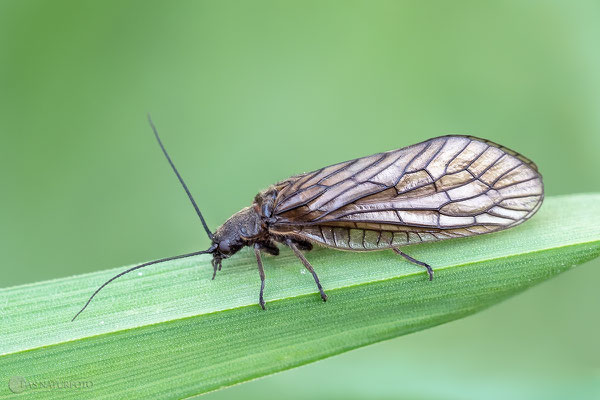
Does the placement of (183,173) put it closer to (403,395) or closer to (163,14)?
(163,14)

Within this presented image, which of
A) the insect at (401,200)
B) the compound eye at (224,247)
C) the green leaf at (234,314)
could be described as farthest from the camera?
the compound eye at (224,247)

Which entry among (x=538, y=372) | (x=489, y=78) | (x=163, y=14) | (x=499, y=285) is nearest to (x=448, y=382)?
(x=538, y=372)

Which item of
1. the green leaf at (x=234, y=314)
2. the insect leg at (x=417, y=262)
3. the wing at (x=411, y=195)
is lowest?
the green leaf at (x=234, y=314)

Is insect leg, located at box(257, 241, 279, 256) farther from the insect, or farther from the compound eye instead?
the compound eye

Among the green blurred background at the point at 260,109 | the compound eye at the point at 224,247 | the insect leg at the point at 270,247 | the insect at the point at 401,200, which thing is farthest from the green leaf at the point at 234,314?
the green blurred background at the point at 260,109

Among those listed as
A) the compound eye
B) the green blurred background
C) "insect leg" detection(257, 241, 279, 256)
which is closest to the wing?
"insect leg" detection(257, 241, 279, 256)

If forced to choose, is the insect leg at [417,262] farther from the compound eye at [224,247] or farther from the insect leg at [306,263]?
the compound eye at [224,247]
